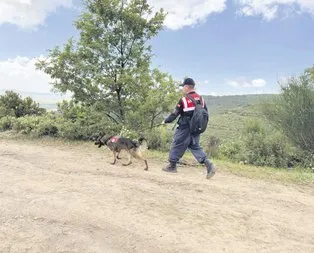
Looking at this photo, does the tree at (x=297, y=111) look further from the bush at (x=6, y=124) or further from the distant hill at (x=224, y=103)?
the distant hill at (x=224, y=103)

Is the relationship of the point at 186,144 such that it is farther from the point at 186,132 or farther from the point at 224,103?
the point at 224,103

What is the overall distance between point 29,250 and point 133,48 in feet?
37.7

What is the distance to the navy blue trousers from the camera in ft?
31.3

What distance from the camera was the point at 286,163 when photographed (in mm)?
13336

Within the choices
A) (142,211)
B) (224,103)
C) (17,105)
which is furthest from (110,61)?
(224,103)

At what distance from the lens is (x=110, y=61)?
15.5 meters

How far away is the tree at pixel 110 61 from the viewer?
594 inches

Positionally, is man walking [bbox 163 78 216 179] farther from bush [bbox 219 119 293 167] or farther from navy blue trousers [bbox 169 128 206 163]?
bush [bbox 219 119 293 167]

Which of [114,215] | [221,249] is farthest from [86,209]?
[221,249]

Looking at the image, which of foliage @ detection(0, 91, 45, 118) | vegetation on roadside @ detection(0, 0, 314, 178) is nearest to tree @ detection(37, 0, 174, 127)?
vegetation on roadside @ detection(0, 0, 314, 178)

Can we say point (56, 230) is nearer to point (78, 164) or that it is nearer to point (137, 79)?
point (78, 164)

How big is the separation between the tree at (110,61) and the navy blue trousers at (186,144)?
5.58m

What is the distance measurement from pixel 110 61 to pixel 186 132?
6.78 meters

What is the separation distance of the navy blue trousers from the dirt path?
468 millimetres
